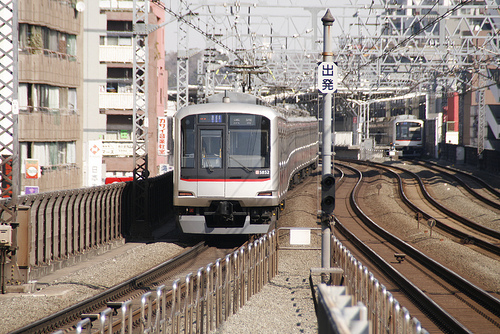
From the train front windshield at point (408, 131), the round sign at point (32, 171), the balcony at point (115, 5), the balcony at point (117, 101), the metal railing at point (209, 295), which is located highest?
the balcony at point (115, 5)

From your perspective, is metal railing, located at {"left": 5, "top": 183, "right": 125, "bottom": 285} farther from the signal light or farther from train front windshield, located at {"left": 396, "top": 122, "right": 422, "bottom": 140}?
train front windshield, located at {"left": 396, "top": 122, "right": 422, "bottom": 140}

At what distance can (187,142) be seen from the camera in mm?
14852

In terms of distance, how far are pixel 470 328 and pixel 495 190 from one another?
18.5m

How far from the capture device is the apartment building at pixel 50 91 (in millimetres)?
22609

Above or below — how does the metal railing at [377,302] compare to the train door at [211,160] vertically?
below

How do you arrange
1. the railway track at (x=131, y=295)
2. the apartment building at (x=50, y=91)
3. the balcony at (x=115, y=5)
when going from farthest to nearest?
the balcony at (x=115, y=5)
the apartment building at (x=50, y=91)
the railway track at (x=131, y=295)

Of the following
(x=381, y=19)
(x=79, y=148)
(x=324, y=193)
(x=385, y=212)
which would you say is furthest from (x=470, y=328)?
(x=381, y=19)

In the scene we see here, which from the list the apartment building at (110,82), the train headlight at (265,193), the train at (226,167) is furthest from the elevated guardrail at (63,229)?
the apartment building at (110,82)

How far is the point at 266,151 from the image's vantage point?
1480 centimetres

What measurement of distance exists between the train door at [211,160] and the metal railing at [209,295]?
2.86 meters

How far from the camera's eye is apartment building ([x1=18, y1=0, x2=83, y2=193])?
2261 centimetres

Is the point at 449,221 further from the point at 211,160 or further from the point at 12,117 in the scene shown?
the point at 12,117

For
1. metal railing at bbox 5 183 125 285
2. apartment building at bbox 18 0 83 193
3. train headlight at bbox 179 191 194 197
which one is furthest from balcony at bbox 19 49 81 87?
train headlight at bbox 179 191 194 197

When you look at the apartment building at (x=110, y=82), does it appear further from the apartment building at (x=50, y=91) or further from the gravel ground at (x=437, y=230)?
the gravel ground at (x=437, y=230)
